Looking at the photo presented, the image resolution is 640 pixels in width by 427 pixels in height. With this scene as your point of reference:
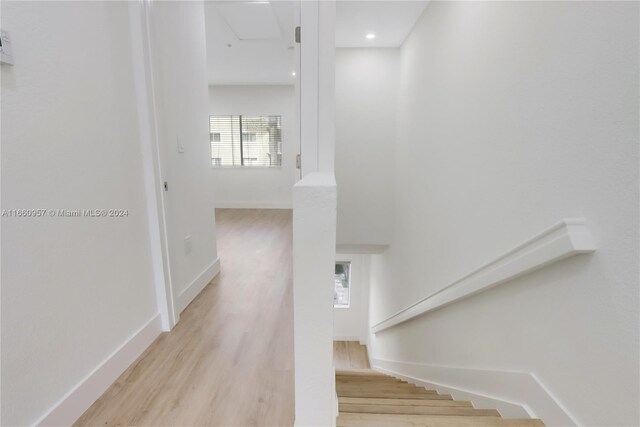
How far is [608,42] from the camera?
1.01 meters

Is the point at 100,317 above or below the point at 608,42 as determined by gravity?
below

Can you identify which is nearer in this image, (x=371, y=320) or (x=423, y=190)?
(x=423, y=190)

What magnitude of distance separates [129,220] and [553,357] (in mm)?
2067

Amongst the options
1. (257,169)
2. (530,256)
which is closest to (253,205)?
(257,169)

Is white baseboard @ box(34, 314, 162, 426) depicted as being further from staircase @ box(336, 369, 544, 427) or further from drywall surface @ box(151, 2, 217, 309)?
staircase @ box(336, 369, 544, 427)

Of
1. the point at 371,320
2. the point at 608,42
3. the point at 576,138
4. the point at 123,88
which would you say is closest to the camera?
the point at 608,42

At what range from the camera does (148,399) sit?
1541 millimetres

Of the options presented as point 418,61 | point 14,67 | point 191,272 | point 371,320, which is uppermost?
point 418,61

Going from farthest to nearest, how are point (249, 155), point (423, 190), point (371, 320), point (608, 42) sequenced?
1. point (249, 155)
2. point (371, 320)
3. point (423, 190)
4. point (608, 42)

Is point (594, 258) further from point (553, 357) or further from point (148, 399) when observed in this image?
point (148, 399)

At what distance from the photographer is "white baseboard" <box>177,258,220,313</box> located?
2.36m

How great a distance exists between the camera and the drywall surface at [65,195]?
46.0 inches

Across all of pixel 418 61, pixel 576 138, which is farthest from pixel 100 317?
pixel 418 61

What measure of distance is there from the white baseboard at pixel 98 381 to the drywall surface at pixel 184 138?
36 centimetres
